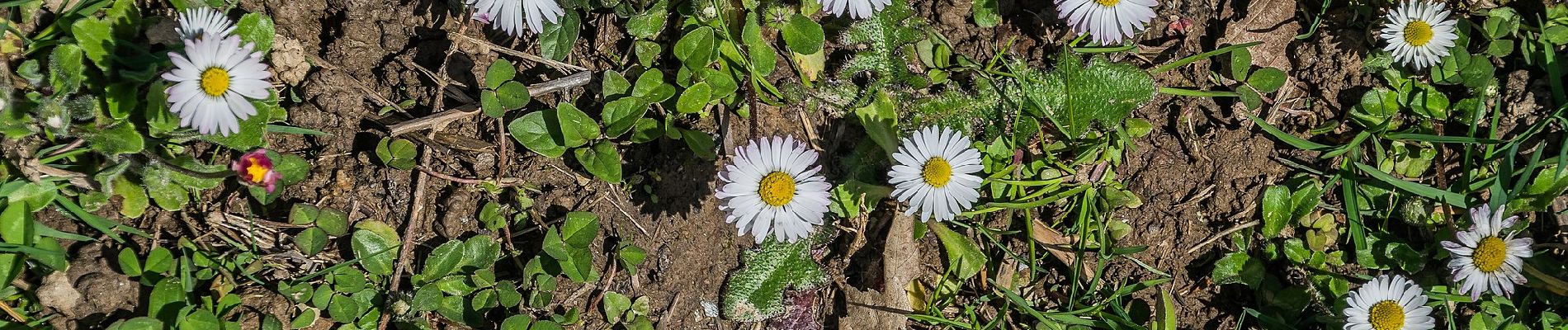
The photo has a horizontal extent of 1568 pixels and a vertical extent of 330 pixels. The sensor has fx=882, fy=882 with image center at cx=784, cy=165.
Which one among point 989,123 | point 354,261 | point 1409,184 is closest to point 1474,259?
point 1409,184

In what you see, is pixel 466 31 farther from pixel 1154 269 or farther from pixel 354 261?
pixel 1154 269

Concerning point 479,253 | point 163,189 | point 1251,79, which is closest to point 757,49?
point 479,253

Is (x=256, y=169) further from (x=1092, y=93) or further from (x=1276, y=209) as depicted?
(x=1276, y=209)

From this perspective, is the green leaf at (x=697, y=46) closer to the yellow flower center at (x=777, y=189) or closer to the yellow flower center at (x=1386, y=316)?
the yellow flower center at (x=777, y=189)

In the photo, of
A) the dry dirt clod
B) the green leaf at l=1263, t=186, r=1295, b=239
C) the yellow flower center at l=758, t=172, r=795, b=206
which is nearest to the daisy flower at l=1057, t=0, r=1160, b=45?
the green leaf at l=1263, t=186, r=1295, b=239

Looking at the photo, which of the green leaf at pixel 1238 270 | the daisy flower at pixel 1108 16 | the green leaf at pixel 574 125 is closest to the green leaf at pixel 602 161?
the green leaf at pixel 574 125

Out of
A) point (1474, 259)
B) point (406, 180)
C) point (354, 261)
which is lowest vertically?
point (354, 261)

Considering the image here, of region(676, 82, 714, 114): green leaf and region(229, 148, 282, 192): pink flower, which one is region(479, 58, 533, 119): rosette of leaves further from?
region(229, 148, 282, 192): pink flower
